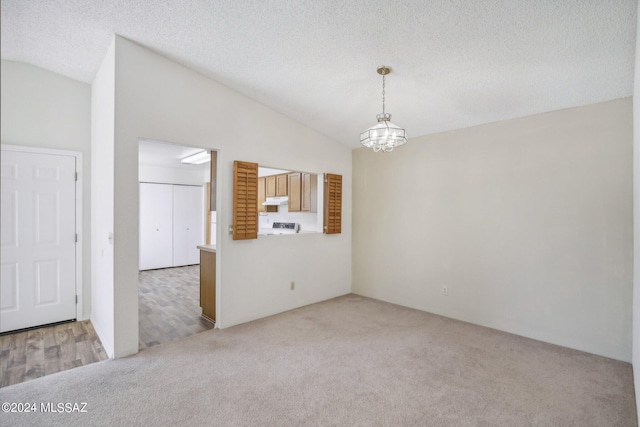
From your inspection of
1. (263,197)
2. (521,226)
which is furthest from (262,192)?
(521,226)

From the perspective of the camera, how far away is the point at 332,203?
4.82m

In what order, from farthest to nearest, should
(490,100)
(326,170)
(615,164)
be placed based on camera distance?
1. (326,170)
2. (490,100)
3. (615,164)

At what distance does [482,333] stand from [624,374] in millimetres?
1165

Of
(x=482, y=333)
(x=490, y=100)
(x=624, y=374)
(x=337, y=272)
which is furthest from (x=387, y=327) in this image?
(x=490, y=100)

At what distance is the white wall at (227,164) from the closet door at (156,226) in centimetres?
423

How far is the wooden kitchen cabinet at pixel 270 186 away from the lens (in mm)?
6230

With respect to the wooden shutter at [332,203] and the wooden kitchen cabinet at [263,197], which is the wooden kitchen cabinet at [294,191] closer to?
the wooden shutter at [332,203]

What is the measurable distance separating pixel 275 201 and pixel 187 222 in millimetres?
2659

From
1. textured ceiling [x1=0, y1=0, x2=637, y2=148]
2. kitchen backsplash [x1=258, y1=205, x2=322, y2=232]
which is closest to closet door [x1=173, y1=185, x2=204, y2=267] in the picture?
kitchen backsplash [x1=258, y1=205, x2=322, y2=232]

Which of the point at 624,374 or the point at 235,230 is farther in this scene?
the point at 235,230

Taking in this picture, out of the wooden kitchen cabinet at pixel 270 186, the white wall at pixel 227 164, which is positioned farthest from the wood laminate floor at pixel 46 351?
the wooden kitchen cabinet at pixel 270 186

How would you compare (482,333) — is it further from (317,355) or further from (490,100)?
(490,100)

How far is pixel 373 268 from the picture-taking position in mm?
4961

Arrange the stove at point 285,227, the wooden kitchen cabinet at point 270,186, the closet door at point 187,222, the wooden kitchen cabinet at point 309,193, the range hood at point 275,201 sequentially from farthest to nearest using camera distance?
the closet door at point 187,222 < the wooden kitchen cabinet at point 270,186 < the range hood at point 275,201 < the stove at point 285,227 < the wooden kitchen cabinet at point 309,193
